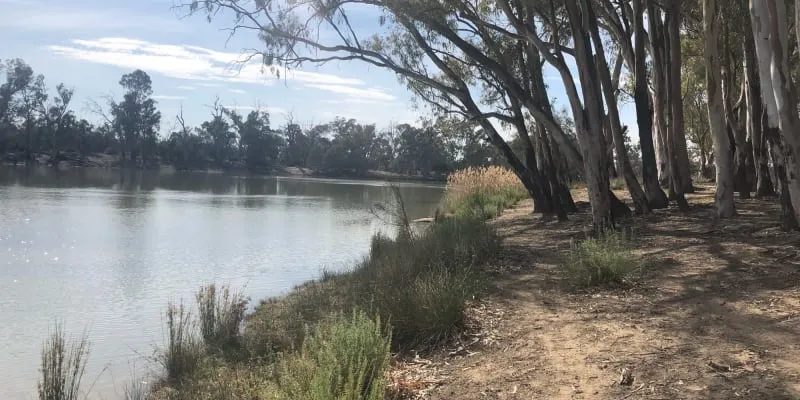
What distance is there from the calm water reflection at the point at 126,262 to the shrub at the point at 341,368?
2.54 metres

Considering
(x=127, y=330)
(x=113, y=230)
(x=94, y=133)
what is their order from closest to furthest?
(x=127, y=330)
(x=113, y=230)
(x=94, y=133)

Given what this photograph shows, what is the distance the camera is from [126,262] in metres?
11.7

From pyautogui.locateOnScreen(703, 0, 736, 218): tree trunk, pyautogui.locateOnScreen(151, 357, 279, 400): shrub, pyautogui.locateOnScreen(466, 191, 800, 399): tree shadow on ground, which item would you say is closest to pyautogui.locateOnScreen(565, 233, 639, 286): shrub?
pyautogui.locateOnScreen(466, 191, 800, 399): tree shadow on ground

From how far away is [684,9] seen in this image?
1352cm

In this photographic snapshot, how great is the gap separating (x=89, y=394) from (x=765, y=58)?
7.10m

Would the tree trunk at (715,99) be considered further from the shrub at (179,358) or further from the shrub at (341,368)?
the shrub at (179,358)

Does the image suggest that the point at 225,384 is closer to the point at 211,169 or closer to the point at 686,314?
the point at 686,314

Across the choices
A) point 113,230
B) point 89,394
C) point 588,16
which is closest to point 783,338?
point 89,394

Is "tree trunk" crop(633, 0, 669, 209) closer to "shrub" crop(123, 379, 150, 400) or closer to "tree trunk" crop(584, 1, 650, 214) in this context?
"tree trunk" crop(584, 1, 650, 214)

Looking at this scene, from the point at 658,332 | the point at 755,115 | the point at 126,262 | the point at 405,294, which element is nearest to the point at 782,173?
the point at 658,332

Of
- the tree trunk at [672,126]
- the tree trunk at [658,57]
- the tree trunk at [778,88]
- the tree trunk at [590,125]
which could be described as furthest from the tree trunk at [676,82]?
the tree trunk at [778,88]

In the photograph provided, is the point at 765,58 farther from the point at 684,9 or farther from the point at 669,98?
the point at 684,9

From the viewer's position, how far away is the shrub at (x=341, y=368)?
3.17 meters

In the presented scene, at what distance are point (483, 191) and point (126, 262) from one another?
10.4 meters
